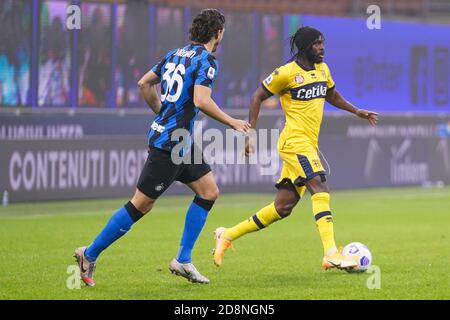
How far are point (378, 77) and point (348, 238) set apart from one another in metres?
9.80

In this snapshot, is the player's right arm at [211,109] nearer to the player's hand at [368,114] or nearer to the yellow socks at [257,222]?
the yellow socks at [257,222]

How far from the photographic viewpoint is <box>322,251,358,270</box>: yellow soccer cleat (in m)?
9.23

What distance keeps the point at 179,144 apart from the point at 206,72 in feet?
2.02

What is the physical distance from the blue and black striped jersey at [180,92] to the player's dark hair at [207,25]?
0.26ft

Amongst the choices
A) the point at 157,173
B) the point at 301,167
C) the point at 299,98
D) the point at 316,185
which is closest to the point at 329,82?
the point at 299,98

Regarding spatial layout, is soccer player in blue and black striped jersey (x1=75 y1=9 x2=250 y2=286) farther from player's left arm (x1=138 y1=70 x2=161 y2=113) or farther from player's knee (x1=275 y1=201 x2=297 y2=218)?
player's knee (x1=275 y1=201 x2=297 y2=218)

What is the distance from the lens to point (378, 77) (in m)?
22.3

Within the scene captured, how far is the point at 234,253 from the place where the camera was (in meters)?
11.4

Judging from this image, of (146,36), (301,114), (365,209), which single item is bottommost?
(365,209)

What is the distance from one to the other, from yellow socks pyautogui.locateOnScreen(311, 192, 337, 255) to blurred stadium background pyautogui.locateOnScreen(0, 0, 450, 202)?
7663 millimetres

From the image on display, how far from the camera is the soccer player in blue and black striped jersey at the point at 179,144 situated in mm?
8461

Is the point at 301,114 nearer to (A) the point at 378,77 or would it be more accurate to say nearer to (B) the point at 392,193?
(B) the point at 392,193
